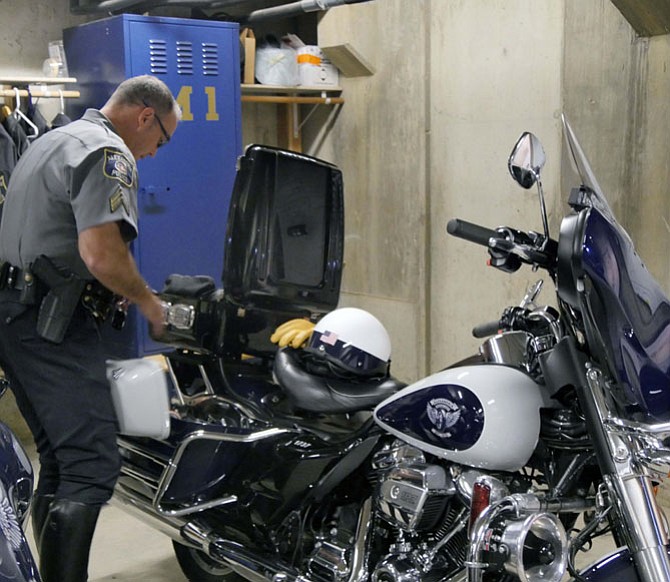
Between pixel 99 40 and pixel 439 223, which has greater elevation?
Answer: pixel 99 40

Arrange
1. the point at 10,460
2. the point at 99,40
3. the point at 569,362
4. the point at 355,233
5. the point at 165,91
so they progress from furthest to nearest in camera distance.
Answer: the point at 355,233, the point at 99,40, the point at 165,91, the point at 569,362, the point at 10,460

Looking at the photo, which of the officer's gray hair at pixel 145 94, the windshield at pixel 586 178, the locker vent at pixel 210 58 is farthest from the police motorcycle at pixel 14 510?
the locker vent at pixel 210 58

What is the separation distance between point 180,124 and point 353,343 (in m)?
2.38

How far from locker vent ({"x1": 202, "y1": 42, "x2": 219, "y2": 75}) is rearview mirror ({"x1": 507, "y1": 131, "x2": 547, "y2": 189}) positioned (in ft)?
9.51

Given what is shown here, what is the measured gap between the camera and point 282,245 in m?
2.69

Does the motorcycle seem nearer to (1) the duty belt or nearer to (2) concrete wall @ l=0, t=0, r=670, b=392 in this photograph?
(1) the duty belt

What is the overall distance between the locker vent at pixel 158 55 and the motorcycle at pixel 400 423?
5.94 feet

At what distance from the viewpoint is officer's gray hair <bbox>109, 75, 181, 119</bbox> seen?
2.51 meters

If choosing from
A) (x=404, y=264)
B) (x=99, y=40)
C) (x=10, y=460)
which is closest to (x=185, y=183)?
→ (x=99, y=40)

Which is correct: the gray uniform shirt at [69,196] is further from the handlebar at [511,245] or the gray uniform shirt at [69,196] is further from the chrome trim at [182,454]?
the handlebar at [511,245]

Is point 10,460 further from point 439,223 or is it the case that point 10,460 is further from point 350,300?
point 350,300

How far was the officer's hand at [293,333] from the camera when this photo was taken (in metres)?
2.53

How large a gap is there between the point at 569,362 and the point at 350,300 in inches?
131

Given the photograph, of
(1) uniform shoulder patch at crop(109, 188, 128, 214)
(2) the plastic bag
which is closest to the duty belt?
(1) uniform shoulder patch at crop(109, 188, 128, 214)
